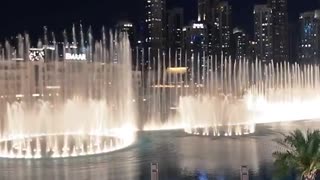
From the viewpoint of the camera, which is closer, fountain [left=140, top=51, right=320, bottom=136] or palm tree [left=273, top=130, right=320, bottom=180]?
palm tree [left=273, top=130, right=320, bottom=180]

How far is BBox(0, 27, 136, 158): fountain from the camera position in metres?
25.2

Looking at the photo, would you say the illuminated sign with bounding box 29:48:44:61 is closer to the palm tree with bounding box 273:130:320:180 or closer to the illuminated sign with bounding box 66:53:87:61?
the illuminated sign with bounding box 66:53:87:61

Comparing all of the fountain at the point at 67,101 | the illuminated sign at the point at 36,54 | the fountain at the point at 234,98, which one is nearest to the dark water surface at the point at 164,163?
the fountain at the point at 67,101

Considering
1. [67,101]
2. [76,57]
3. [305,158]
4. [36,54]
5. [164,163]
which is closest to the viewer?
A: [305,158]

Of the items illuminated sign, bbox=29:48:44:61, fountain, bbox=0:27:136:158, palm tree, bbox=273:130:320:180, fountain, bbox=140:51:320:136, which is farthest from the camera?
illuminated sign, bbox=29:48:44:61

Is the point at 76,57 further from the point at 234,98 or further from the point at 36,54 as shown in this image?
the point at 234,98

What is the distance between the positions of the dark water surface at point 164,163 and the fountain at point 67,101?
1603mm

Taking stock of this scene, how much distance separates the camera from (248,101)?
4891 cm

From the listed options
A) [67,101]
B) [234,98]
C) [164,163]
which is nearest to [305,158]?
[164,163]

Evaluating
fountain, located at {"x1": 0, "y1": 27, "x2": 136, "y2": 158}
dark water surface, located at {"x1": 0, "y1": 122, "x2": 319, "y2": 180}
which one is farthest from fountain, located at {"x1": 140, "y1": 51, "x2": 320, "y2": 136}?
dark water surface, located at {"x1": 0, "y1": 122, "x2": 319, "y2": 180}

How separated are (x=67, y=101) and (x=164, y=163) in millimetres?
17964

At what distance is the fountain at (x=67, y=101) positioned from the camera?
25.2 metres

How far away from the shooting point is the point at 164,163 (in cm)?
2014

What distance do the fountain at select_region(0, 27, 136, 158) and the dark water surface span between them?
1.60 meters
